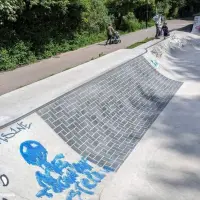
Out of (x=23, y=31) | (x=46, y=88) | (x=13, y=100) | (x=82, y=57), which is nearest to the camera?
(x=13, y=100)

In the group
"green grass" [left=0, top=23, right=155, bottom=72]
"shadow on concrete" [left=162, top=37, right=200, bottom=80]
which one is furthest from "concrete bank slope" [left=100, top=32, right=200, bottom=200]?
"green grass" [left=0, top=23, right=155, bottom=72]

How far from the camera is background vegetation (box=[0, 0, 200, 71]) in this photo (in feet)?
37.2

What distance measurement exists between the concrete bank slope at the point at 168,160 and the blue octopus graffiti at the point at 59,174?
35 centimetres

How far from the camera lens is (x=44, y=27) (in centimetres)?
1359

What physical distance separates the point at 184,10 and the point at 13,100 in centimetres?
4458

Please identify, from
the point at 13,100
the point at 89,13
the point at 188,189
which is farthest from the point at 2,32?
the point at 188,189

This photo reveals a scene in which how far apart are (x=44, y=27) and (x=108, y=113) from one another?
7383 mm

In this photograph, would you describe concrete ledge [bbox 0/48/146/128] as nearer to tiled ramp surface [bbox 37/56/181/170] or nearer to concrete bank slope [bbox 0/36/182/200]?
concrete bank slope [bbox 0/36/182/200]

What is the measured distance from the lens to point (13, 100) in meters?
7.05

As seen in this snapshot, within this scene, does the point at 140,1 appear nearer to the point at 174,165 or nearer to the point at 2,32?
the point at 2,32

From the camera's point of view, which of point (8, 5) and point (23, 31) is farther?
point (23, 31)

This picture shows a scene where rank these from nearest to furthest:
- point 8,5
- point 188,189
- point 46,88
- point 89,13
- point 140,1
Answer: point 188,189 < point 46,88 < point 8,5 < point 89,13 < point 140,1

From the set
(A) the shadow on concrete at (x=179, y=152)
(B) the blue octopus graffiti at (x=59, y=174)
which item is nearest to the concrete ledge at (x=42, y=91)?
(B) the blue octopus graffiti at (x=59, y=174)

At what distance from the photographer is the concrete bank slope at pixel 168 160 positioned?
202 inches
